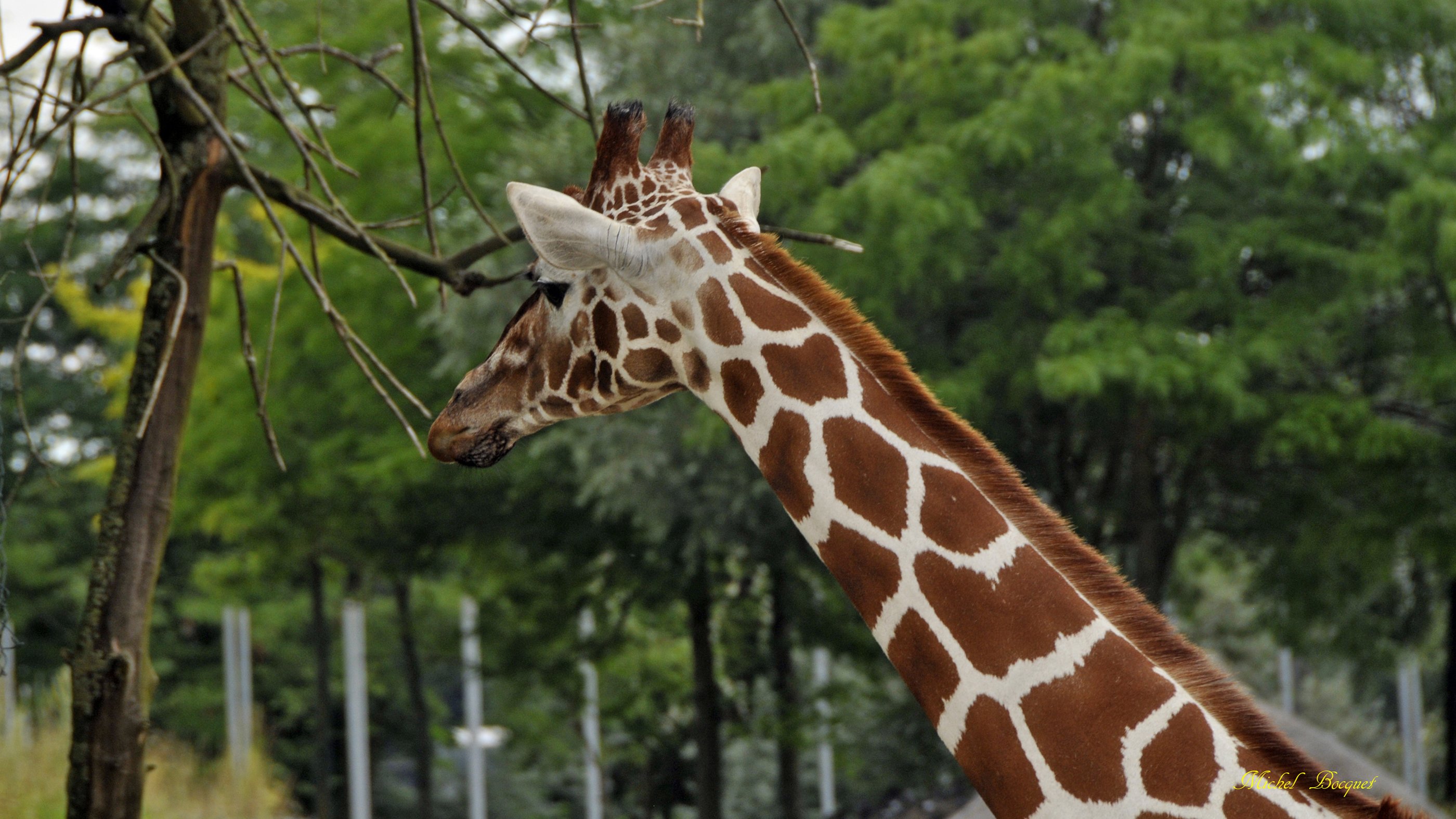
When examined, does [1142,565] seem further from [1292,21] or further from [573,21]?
[573,21]

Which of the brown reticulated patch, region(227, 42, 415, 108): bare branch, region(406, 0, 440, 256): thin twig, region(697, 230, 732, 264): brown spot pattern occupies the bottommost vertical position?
the brown reticulated patch

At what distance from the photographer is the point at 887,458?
2598 millimetres

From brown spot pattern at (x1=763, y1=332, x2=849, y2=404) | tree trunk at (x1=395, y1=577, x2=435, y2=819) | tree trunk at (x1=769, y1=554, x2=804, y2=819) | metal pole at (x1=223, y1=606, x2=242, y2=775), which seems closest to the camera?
brown spot pattern at (x1=763, y1=332, x2=849, y2=404)

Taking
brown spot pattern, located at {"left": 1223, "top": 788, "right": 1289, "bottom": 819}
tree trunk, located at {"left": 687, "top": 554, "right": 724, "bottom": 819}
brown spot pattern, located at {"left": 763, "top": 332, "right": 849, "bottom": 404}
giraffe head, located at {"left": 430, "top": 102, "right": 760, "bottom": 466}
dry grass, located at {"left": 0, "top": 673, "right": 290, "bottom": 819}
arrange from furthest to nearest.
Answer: tree trunk, located at {"left": 687, "top": 554, "right": 724, "bottom": 819} < dry grass, located at {"left": 0, "top": 673, "right": 290, "bottom": 819} < giraffe head, located at {"left": 430, "top": 102, "right": 760, "bottom": 466} < brown spot pattern, located at {"left": 763, "top": 332, "right": 849, "bottom": 404} < brown spot pattern, located at {"left": 1223, "top": 788, "right": 1289, "bottom": 819}

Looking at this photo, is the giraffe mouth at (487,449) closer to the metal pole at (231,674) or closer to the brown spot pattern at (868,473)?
the brown spot pattern at (868,473)

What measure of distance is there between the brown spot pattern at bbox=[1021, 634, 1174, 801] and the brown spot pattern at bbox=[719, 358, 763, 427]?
766 mm

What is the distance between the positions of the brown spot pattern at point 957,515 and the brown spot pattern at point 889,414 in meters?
0.06

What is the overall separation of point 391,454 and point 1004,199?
17.3 ft

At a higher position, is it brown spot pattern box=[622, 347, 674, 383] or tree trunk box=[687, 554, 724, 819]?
brown spot pattern box=[622, 347, 674, 383]

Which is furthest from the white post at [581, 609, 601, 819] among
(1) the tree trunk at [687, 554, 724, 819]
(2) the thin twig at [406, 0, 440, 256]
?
(2) the thin twig at [406, 0, 440, 256]

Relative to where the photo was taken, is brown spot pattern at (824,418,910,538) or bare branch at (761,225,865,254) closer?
brown spot pattern at (824,418,910,538)

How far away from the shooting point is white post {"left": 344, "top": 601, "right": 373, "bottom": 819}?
16.6 m

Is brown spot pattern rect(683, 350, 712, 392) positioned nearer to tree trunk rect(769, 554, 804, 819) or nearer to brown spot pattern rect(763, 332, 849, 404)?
brown spot pattern rect(763, 332, 849, 404)

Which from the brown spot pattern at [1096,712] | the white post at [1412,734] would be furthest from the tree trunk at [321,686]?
the brown spot pattern at [1096,712]
